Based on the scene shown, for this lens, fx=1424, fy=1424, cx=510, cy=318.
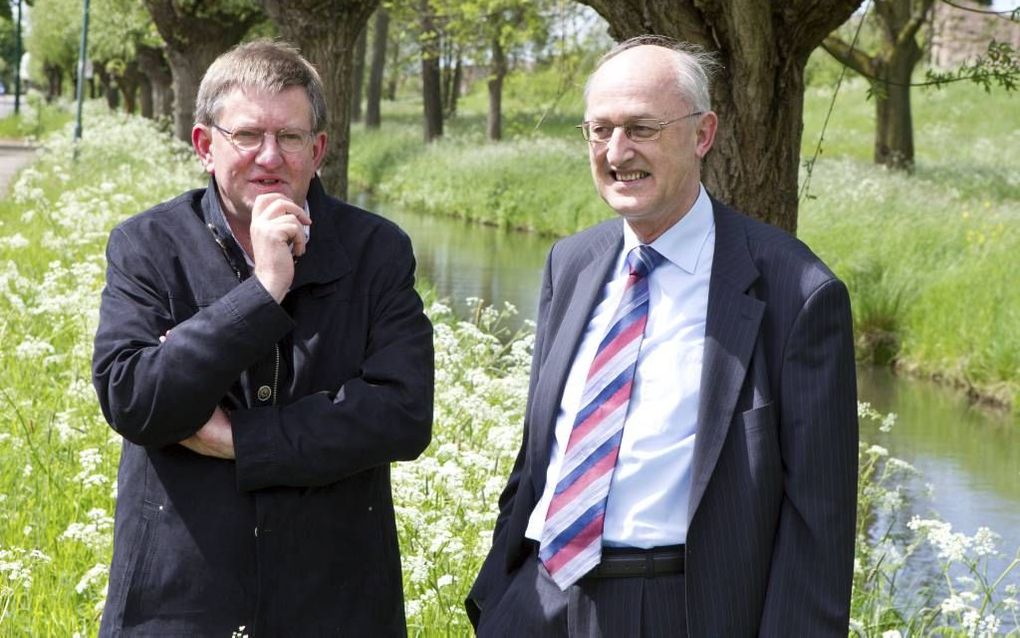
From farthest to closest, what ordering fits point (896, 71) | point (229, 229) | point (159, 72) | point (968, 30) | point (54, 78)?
point (54, 78) → point (159, 72) → point (968, 30) → point (896, 71) → point (229, 229)

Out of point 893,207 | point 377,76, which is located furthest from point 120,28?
point 893,207

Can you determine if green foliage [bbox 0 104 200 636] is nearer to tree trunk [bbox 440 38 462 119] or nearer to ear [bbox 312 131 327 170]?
ear [bbox 312 131 327 170]

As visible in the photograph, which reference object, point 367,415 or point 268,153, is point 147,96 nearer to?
point 268,153

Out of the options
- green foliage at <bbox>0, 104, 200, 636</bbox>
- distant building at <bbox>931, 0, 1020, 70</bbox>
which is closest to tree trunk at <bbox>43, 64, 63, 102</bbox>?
distant building at <bbox>931, 0, 1020, 70</bbox>

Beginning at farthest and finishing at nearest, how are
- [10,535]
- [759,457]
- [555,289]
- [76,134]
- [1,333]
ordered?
1. [76,134]
2. [1,333]
3. [10,535]
4. [555,289]
5. [759,457]

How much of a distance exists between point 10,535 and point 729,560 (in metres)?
3.32

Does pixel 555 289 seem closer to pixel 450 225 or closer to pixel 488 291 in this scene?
pixel 488 291

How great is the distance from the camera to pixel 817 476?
294cm

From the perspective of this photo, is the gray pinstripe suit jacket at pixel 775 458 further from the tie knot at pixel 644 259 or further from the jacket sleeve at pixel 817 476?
the tie knot at pixel 644 259

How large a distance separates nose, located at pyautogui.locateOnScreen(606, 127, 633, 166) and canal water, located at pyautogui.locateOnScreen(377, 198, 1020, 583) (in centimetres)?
395

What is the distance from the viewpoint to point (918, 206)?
20.1 metres

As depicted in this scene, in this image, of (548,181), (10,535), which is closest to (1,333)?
(10,535)

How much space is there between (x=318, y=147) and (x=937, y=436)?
10036 millimetres

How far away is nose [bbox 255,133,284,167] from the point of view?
3.16 metres
